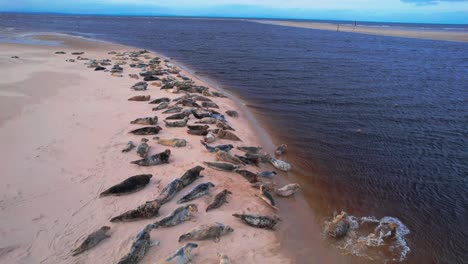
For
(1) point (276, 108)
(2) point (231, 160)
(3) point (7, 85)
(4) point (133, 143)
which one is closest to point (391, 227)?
(2) point (231, 160)

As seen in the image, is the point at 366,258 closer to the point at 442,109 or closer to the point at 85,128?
the point at 85,128

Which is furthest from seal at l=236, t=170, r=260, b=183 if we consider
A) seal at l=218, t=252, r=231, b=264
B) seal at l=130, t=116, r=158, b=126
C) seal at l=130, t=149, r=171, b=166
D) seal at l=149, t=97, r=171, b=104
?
seal at l=149, t=97, r=171, b=104

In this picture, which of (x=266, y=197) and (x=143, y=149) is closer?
(x=266, y=197)

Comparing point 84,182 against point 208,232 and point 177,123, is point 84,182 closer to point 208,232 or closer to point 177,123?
point 208,232

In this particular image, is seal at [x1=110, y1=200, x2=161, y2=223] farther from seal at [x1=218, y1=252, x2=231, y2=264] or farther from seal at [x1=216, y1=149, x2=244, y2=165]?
seal at [x1=216, y1=149, x2=244, y2=165]

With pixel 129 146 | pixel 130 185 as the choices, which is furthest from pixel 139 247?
pixel 129 146

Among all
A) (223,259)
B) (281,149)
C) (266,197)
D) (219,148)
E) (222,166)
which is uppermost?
(219,148)
